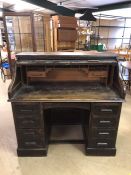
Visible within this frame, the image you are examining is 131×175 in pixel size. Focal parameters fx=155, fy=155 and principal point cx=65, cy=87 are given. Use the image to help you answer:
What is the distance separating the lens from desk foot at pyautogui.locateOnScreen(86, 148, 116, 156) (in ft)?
6.27

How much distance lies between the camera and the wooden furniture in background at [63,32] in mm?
3883

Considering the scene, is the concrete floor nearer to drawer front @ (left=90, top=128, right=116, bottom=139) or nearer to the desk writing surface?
drawer front @ (left=90, top=128, right=116, bottom=139)

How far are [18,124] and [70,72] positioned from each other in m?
0.88

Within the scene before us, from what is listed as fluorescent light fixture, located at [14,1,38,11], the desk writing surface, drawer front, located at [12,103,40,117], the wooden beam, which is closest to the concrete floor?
drawer front, located at [12,103,40,117]

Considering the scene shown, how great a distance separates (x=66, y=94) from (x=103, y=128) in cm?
58

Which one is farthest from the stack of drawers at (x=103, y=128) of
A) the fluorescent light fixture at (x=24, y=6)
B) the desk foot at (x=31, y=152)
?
the fluorescent light fixture at (x=24, y=6)

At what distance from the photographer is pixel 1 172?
1722 millimetres

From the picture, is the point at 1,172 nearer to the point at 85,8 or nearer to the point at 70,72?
the point at 70,72

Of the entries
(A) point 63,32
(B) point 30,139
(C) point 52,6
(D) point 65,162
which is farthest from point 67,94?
(C) point 52,6

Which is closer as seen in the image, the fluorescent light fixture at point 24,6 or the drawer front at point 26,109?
the drawer front at point 26,109

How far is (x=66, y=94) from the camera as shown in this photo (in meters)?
1.71

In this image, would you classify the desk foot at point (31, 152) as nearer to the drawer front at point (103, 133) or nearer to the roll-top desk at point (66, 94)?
the roll-top desk at point (66, 94)

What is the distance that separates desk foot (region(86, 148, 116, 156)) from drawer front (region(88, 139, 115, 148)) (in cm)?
5

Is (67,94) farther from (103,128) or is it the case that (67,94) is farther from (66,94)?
(103,128)
